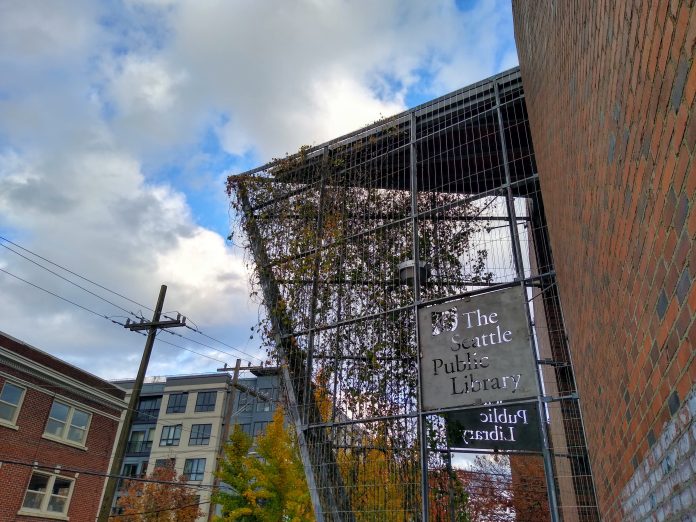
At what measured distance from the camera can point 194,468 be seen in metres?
38.2

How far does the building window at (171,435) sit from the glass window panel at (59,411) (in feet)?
67.8

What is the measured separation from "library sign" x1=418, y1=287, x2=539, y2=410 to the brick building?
14966 millimetres

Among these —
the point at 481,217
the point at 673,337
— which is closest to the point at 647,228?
the point at 673,337

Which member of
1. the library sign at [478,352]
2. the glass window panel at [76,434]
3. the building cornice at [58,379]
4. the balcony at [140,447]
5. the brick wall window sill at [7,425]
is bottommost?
the library sign at [478,352]

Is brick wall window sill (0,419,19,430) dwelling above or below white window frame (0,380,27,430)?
below

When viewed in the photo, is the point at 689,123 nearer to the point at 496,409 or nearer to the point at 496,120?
the point at 496,409

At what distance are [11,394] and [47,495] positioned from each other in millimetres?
3859

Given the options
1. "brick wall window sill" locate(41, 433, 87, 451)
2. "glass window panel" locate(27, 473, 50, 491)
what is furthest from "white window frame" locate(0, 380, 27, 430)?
"glass window panel" locate(27, 473, 50, 491)

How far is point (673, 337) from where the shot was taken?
69.2 inches

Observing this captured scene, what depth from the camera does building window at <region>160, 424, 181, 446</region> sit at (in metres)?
39.7

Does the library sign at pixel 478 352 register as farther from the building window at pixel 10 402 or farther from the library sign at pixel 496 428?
the building window at pixel 10 402

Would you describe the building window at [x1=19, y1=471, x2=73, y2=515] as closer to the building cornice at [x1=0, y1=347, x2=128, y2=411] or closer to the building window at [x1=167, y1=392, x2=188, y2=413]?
the building cornice at [x1=0, y1=347, x2=128, y2=411]

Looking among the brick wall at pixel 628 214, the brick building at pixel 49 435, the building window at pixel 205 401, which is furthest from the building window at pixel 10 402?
the building window at pixel 205 401

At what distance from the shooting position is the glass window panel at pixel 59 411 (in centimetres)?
1956
